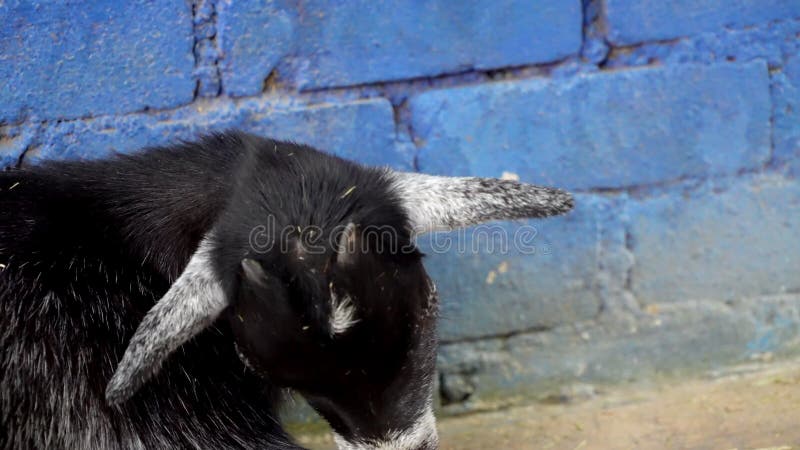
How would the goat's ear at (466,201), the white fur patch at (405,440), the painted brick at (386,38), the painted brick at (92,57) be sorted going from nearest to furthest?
1. the white fur patch at (405,440)
2. the goat's ear at (466,201)
3. the painted brick at (92,57)
4. the painted brick at (386,38)

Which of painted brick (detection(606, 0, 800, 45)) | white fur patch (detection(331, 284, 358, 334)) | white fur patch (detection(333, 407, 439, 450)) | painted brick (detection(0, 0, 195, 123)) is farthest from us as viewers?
painted brick (detection(606, 0, 800, 45))

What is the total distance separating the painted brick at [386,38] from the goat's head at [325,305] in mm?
958

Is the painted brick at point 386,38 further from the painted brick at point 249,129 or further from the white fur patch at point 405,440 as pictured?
the white fur patch at point 405,440

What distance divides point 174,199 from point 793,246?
8.66ft

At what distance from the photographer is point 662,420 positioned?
3379 millimetres

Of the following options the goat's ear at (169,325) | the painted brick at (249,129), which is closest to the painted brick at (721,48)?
the painted brick at (249,129)

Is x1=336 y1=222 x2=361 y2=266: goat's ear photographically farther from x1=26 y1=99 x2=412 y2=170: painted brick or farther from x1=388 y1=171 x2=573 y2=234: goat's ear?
x1=26 y1=99 x2=412 y2=170: painted brick

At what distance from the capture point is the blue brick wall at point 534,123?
314 cm

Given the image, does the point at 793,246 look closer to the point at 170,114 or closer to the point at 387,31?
the point at 387,31

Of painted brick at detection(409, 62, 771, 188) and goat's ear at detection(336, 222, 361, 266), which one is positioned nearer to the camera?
goat's ear at detection(336, 222, 361, 266)

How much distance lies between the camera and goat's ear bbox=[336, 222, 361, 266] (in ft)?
6.74

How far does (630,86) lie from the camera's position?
3365 mm

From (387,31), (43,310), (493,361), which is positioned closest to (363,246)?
(43,310)

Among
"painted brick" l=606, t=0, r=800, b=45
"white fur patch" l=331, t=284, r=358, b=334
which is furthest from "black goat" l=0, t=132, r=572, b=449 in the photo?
"painted brick" l=606, t=0, r=800, b=45
